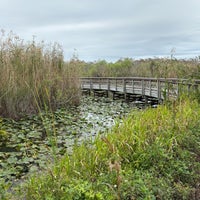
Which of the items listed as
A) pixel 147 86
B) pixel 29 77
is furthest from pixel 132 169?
pixel 147 86

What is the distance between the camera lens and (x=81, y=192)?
6.79 ft

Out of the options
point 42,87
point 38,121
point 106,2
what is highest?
point 106,2

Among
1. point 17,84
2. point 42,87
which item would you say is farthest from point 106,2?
point 17,84

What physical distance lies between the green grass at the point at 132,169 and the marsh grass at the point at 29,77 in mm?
2576

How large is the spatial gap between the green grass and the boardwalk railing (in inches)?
86.1

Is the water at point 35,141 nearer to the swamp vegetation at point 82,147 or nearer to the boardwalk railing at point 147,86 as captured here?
the swamp vegetation at point 82,147

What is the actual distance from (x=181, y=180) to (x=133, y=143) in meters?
0.86

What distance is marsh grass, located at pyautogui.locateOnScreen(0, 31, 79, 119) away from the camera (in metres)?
6.62

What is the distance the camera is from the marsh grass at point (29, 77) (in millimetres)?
6625

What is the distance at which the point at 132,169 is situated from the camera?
291cm

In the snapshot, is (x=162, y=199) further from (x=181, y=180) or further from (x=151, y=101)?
(x=151, y=101)

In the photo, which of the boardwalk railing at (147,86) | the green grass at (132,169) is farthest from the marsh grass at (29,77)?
the boardwalk railing at (147,86)

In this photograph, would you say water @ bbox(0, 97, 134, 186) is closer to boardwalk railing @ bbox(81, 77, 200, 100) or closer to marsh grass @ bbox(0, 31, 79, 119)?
→ marsh grass @ bbox(0, 31, 79, 119)

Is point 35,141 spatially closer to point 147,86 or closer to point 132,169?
point 132,169
